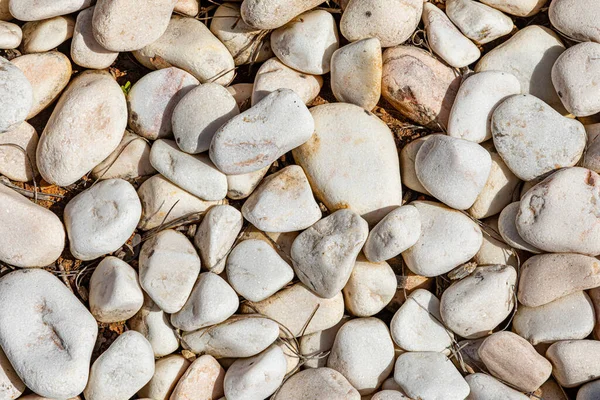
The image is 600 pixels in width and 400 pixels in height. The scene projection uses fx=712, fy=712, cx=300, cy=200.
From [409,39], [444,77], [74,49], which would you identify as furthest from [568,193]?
[74,49]

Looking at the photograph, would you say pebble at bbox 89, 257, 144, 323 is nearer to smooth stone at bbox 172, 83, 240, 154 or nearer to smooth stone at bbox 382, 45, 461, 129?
smooth stone at bbox 172, 83, 240, 154

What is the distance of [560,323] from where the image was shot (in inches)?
85.1

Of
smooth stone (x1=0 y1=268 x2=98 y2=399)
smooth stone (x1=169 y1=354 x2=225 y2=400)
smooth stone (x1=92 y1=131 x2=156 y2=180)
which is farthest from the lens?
smooth stone (x1=92 y1=131 x2=156 y2=180)

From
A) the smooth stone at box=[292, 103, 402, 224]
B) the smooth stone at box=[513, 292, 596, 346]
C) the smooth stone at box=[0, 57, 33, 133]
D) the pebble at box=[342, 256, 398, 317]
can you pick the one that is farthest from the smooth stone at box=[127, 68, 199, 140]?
the smooth stone at box=[513, 292, 596, 346]

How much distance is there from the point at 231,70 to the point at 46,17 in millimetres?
583

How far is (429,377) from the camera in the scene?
2.14 meters

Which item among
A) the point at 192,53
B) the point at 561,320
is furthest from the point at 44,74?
the point at 561,320

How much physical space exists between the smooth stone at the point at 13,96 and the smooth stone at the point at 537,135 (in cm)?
142

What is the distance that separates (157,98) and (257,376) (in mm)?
908

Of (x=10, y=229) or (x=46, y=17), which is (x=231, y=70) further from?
(x=10, y=229)

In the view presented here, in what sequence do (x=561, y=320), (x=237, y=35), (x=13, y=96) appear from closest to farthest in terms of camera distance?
(x=13, y=96), (x=561, y=320), (x=237, y=35)

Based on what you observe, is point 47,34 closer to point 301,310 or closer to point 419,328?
point 301,310

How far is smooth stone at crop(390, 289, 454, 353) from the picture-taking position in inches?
86.6

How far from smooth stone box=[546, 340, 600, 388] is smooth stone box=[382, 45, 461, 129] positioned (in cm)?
77
